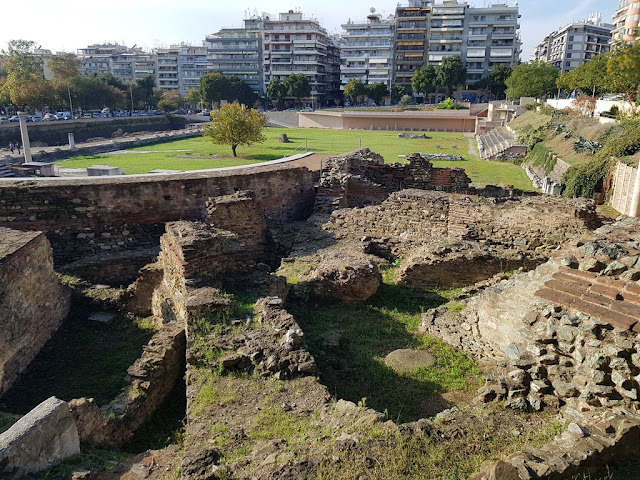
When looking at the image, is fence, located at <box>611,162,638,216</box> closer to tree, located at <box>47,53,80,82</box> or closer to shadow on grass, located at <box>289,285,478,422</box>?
shadow on grass, located at <box>289,285,478,422</box>

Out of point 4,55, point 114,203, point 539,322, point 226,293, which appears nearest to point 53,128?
point 4,55

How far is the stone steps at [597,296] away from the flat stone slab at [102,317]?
7483mm

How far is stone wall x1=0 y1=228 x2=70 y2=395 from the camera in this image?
23.9 feet

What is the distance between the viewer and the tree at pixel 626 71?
2645 cm

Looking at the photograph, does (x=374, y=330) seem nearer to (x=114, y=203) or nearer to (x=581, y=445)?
(x=581, y=445)

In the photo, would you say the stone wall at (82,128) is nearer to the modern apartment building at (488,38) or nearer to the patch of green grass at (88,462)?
the patch of green grass at (88,462)

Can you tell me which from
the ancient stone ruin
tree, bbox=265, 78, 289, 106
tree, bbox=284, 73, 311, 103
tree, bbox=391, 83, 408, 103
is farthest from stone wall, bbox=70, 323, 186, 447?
tree, bbox=391, 83, 408, 103

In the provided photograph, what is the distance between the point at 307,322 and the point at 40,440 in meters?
4.34

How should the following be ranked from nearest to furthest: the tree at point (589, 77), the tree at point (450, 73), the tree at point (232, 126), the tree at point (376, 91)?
the tree at point (232, 126), the tree at point (589, 77), the tree at point (450, 73), the tree at point (376, 91)

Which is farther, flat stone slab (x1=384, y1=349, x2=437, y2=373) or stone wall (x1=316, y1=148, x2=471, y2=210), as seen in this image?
stone wall (x1=316, y1=148, x2=471, y2=210)

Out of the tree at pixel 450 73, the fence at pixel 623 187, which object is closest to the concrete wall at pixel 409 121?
the tree at pixel 450 73

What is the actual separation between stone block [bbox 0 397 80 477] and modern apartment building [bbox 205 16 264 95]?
288 ft

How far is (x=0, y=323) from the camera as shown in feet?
23.5

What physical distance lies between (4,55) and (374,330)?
6608 centimetres
